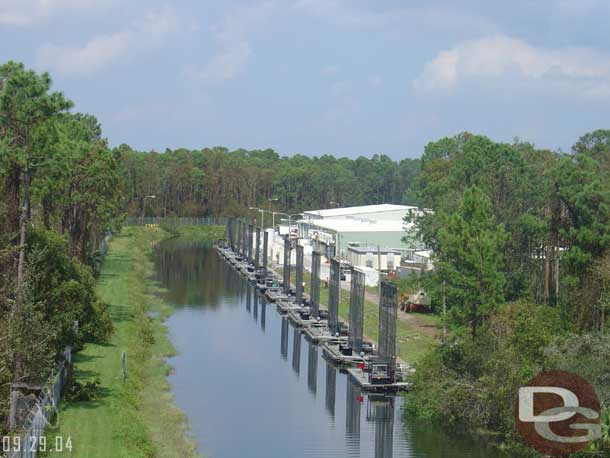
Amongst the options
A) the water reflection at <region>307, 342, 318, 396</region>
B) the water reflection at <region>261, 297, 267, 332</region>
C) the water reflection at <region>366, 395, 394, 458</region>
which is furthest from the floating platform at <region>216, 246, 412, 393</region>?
the water reflection at <region>366, 395, 394, 458</region>

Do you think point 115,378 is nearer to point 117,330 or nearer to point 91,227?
point 117,330

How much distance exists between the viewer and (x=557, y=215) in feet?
160

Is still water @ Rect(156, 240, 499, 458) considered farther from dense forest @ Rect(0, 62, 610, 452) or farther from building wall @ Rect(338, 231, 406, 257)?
building wall @ Rect(338, 231, 406, 257)

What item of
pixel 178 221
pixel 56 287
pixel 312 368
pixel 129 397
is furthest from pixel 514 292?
pixel 178 221

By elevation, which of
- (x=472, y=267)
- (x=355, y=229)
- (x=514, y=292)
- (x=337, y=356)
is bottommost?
(x=337, y=356)

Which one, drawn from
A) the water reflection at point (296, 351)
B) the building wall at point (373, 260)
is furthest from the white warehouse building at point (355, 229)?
the water reflection at point (296, 351)

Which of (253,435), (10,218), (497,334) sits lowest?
(253,435)

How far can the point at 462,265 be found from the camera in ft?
130

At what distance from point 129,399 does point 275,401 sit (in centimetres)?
660

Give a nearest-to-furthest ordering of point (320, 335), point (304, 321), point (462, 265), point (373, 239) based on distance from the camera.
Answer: point (462, 265)
point (320, 335)
point (304, 321)
point (373, 239)

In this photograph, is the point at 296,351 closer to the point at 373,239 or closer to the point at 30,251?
the point at 30,251

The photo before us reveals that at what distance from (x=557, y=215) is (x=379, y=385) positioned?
15.3 metres

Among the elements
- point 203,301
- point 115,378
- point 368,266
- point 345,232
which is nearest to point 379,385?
point 115,378

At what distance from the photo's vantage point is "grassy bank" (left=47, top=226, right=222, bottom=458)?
29.1 m
